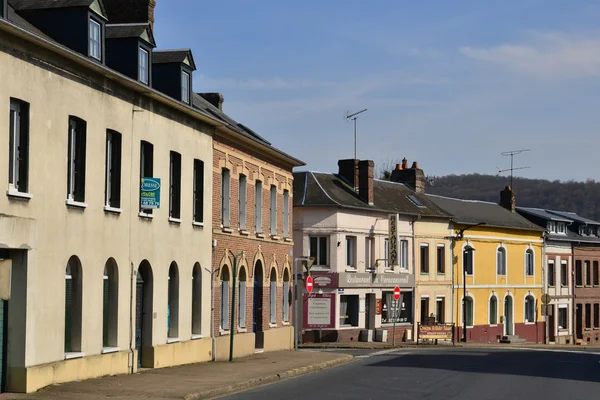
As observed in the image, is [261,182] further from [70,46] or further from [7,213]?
[7,213]

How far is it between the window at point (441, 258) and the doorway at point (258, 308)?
24777 mm

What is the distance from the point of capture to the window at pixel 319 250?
2060 inches

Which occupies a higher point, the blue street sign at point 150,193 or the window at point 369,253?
the blue street sign at point 150,193

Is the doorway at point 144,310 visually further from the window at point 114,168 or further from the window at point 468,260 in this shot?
the window at point 468,260

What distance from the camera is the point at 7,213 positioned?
19.3 metres

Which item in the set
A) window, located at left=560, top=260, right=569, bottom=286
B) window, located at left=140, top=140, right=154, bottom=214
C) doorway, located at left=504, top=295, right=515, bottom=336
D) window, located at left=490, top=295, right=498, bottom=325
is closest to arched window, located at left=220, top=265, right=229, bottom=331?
window, located at left=140, top=140, right=154, bottom=214

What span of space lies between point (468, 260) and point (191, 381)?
1597 inches

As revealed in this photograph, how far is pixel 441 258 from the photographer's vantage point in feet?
197

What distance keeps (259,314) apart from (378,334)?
18.1 m

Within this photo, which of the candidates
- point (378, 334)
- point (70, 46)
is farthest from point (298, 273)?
point (70, 46)

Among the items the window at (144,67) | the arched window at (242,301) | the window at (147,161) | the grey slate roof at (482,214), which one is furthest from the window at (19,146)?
the grey slate roof at (482,214)

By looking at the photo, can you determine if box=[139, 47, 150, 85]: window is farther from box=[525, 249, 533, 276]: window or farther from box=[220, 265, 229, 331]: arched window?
box=[525, 249, 533, 276]: window

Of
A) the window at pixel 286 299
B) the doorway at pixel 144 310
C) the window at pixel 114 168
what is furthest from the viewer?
the window at pixel 286 299

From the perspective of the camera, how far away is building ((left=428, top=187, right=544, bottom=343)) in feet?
201
